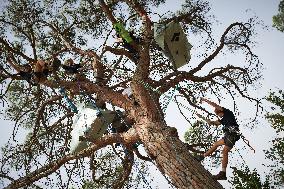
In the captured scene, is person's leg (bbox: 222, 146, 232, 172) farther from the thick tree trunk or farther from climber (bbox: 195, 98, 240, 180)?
the thick tree trunk

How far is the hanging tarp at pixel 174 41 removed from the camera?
466 cm

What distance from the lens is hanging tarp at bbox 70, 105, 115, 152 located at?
14.7 feet

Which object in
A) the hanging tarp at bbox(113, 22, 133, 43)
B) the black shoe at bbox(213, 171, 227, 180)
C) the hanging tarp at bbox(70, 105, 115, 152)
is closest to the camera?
the hanging tarp at bbox(70, 105, 115, 152)

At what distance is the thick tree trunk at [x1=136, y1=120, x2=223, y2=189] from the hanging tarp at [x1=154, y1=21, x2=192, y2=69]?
1.21m

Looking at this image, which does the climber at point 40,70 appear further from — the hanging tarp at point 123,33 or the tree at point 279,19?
the tree at point 279,19

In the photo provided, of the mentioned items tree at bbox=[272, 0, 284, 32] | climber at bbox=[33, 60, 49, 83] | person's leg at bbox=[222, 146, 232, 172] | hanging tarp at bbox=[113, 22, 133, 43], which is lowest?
person's leg at bbox=[222, 146, 232, 172]

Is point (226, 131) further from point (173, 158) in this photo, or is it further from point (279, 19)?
point (279, 19)

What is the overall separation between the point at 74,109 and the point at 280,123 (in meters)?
8.00

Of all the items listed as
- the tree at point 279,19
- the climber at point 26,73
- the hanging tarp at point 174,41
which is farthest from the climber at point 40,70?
the tree at point 279,19

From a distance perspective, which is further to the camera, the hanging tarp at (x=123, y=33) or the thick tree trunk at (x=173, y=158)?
the hanging tarp at (x=123, y=33)

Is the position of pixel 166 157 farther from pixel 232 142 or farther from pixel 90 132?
pixel 232 142

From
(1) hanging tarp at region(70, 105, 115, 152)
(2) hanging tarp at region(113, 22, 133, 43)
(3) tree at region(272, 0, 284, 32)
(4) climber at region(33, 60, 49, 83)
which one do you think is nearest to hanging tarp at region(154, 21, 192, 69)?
(2) hanging tarp at region(113, 22, 133, 43)

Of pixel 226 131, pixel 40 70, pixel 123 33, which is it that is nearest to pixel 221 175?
pixel 226 131

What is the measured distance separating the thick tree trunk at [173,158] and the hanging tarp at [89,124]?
550 millimetres
